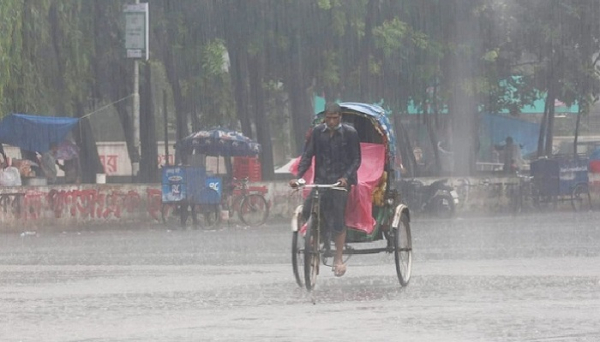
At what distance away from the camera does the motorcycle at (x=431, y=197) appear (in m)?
32.1

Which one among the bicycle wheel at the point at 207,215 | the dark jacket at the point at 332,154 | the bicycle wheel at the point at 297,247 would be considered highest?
the dark jacket at the point at 332,154

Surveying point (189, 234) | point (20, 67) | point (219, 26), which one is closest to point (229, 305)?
point (189, 234)

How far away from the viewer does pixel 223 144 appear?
3369 centimetres

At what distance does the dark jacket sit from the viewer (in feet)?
42.7

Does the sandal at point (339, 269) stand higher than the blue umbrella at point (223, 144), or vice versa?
the blue umbrella at point (223, 144)

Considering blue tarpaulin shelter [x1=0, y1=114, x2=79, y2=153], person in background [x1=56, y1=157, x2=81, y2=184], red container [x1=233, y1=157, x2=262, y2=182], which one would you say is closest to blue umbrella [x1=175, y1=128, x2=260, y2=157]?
red container [x1=233, y1=157, x2=262, y2=182]

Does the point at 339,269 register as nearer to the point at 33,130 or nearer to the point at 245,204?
the point at 245,204

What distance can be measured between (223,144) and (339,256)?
2085 cm

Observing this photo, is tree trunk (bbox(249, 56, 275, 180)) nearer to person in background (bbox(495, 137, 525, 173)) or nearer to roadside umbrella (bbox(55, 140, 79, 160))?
roadside umbrella (bbox(55, 140, 79, 160))

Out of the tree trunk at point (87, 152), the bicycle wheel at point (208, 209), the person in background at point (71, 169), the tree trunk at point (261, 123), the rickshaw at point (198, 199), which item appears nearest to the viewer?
the rickshaw at point (198, 199)

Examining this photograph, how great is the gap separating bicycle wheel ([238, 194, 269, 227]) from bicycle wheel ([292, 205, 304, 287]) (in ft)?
54.1

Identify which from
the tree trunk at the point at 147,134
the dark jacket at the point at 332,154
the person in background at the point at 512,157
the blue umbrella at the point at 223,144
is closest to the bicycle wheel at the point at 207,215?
the blue umbrella at the point at 223,144

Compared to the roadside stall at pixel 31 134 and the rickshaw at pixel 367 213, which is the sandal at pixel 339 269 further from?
the roadside stall at pixel 31 134

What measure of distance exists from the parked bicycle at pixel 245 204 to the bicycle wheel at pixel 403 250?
15763 mm
